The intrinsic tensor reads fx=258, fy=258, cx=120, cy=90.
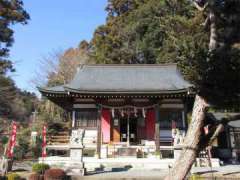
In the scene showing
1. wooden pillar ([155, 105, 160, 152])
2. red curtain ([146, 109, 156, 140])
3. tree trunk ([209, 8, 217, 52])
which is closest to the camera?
tree trunk ([209, 8, 217, 52])

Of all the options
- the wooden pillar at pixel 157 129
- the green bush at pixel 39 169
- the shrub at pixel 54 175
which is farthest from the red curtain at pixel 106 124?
the shrub at pixel 54 175

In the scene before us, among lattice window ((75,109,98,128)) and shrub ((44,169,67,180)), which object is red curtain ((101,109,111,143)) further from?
shrub ((44,169,67,180))

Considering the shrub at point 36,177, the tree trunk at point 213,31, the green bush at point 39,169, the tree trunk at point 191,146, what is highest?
the tree trunk at point 213,31

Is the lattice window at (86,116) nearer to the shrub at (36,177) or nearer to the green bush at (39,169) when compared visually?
the green bush at (39,169)

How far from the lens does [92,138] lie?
1597 cm

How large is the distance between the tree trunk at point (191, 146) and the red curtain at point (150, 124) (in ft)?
34.0

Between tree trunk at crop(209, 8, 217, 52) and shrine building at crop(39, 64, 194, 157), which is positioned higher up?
tree trunk at crop(209, 8, 217, 52)

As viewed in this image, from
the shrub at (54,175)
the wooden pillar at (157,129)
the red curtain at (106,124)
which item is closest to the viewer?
the shrub at (54,175)

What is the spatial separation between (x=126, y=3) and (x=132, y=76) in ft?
75.4

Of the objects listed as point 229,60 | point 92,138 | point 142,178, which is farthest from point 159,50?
point 229,60

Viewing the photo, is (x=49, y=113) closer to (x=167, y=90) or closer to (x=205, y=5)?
(x=167, y=90)

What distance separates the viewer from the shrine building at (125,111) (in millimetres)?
14758

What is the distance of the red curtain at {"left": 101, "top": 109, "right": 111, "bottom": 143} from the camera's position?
16484 millimetres

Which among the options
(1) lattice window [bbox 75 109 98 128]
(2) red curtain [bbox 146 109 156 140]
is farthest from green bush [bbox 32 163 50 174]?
(2) red curtain [bbox 146 109 156 140]
